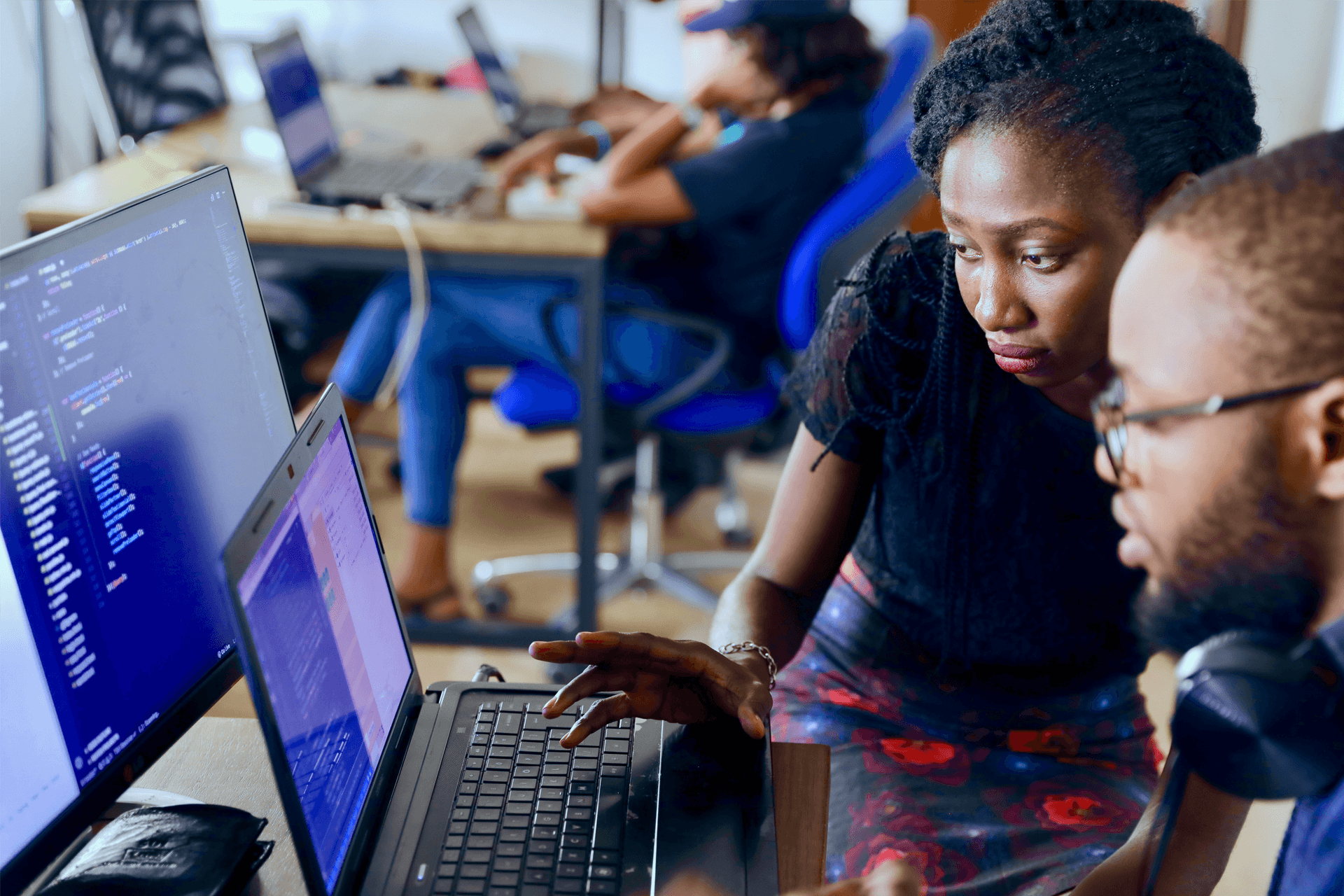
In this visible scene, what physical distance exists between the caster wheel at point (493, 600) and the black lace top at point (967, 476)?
1357 millimetres

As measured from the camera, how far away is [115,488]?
0.68 metres

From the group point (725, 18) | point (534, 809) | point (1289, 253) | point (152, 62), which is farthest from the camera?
point (152, 62)

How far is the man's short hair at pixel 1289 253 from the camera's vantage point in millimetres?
539

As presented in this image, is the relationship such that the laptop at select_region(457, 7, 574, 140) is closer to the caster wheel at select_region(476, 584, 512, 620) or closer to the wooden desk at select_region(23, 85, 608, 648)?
the wooden desk at select_region(23, 85, 608, 648)

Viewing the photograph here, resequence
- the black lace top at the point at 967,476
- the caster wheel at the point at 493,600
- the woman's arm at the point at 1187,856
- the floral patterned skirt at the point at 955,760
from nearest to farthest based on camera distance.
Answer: the woman's arm at the point at 1187,856, the floral patterned skirt at the point at 955,760, the black lace top at the point at 967,476, the caster wheel at the point at 493,600

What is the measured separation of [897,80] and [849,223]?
16.6 inches

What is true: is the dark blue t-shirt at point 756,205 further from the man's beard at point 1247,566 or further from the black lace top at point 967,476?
the man's beard at point 1247,566

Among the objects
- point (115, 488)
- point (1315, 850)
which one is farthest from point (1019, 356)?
point (115, 488)

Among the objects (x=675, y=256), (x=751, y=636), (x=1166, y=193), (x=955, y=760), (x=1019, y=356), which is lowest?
(x=955, y=760)

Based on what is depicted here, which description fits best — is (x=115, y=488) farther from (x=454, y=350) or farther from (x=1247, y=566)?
(x=454, y=350)

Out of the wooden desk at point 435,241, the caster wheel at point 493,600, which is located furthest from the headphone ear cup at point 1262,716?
the caster wheel at point 493,600

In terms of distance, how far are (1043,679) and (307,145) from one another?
5.61 feet

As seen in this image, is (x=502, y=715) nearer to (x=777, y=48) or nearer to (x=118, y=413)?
(x=118, y=413)

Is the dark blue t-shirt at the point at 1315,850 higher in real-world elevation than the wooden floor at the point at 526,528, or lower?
higher
